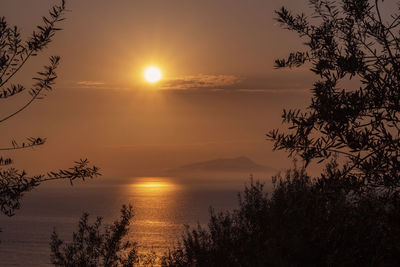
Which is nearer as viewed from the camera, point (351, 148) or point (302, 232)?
point (351, 148)

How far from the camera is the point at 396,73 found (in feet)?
25.0

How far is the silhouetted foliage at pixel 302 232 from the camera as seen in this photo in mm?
6871

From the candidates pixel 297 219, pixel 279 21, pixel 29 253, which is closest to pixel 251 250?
pixel 297 219

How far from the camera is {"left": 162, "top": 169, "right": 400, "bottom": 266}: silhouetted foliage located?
687cm

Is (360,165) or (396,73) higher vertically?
(396,73)

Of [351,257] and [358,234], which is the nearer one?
[358,234]

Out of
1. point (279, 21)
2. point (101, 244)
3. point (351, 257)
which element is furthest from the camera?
point (101, 244)

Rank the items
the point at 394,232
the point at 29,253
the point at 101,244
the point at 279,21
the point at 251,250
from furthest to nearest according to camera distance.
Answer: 1. the point at 29,253
2. the point at 101,244
3. the point at 251,250
4. the point at 279,21
5. the point at 394,232

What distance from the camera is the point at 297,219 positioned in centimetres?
1510

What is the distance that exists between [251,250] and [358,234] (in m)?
10.3

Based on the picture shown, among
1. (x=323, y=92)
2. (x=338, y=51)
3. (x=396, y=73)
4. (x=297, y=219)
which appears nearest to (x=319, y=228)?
(x=323, y=92)

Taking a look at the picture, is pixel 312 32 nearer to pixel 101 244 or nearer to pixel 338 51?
pixel 338 51

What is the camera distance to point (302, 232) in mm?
14211

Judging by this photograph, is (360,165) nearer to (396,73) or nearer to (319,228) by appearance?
(319,228)
